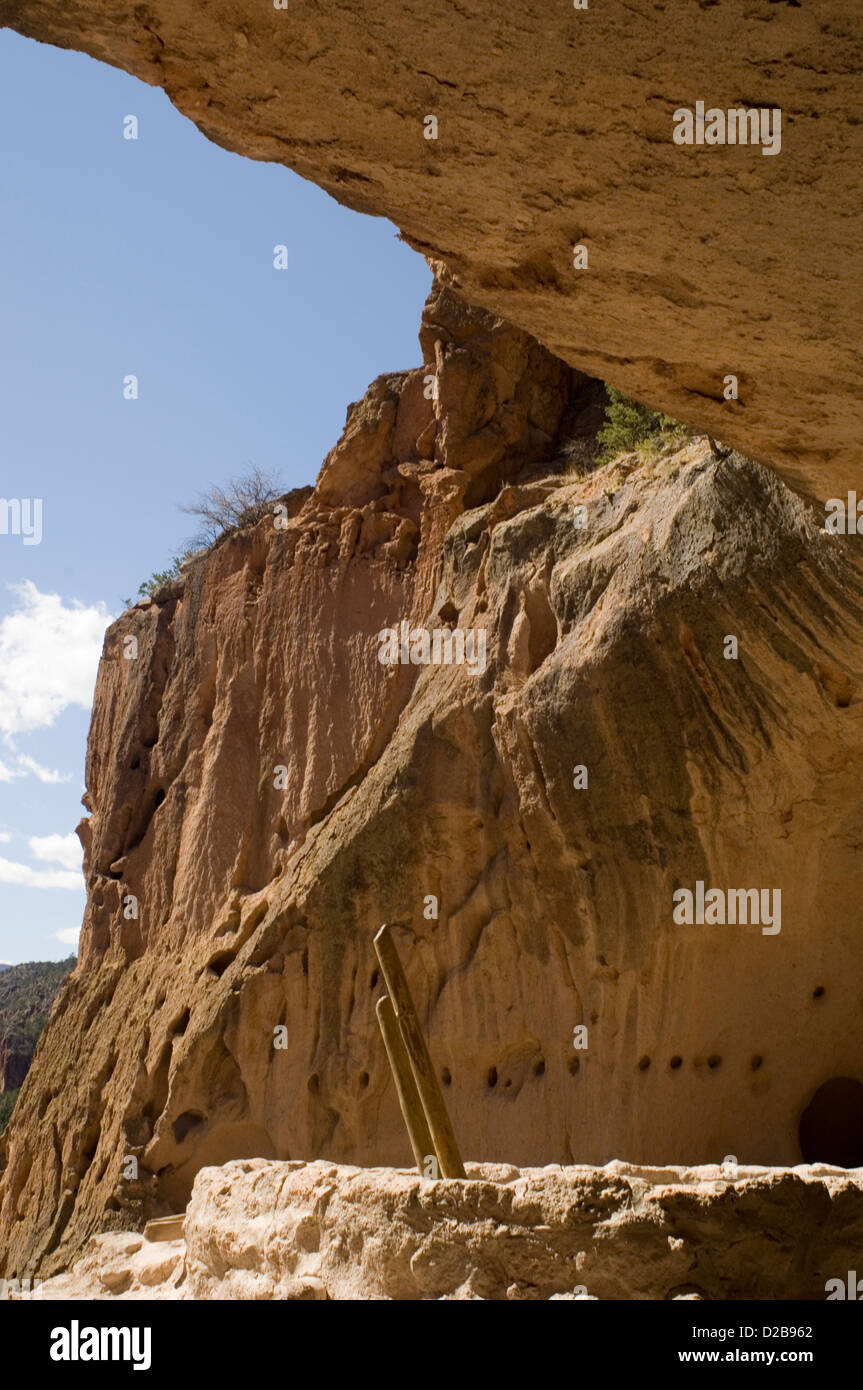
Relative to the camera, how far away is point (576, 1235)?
504cm

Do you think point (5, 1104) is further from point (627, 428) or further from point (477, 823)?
point (627, 428)

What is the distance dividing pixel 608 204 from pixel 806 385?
144 cm

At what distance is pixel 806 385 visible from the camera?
5.12 meters

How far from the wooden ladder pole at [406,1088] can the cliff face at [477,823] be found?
397 centimetres

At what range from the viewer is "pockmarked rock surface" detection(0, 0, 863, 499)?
3.37 meters

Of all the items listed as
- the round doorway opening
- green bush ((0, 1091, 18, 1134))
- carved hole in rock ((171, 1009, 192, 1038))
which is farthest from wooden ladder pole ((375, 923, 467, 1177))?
green bush ((0, 1091, 18, 1134))

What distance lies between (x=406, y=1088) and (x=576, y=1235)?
245cm

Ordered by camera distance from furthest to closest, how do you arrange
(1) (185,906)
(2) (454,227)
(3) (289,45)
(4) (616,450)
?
(1) (185,906) < (4) (616,450) < (2) (454,227) < (3) (289,45)

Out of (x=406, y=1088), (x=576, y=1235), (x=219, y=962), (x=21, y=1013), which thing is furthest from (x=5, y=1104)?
(x=576, y=1235)

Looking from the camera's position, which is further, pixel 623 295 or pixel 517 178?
pixel 623 295

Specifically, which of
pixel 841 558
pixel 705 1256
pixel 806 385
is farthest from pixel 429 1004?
pixel 806 385

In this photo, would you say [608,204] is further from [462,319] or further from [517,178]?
[462,319]

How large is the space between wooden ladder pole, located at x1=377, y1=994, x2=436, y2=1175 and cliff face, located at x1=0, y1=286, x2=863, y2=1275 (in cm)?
397

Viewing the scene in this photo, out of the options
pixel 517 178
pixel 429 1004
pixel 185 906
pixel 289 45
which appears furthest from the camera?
pixel 185 906
